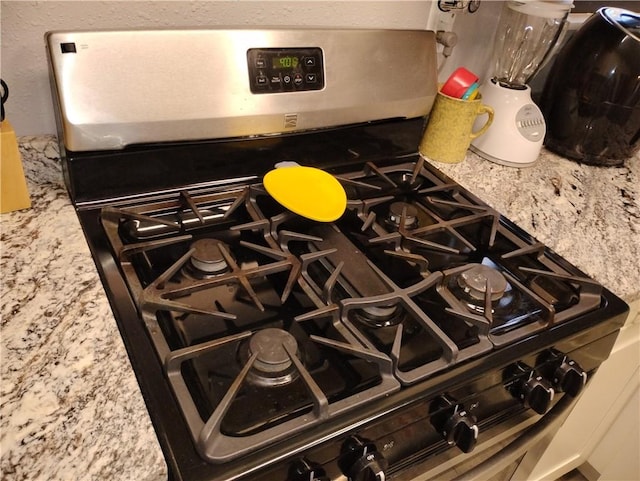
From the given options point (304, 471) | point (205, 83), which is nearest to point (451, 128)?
point (205, 83)

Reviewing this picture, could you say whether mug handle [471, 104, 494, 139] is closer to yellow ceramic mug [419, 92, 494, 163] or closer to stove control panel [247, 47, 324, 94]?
yellow ceramic mug [419, 92, 494, 163]

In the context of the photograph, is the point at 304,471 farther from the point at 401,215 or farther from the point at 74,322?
the point at 401,215

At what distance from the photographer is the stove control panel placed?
32.2 inches

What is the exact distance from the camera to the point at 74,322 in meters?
0.61

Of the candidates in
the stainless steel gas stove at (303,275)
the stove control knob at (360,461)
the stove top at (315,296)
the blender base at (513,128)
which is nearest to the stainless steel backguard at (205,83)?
the stainless steel gas stove at (303,275)

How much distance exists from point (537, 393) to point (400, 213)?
34 centimetres

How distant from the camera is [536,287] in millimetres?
794

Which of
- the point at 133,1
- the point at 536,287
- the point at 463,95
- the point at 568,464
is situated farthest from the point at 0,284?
the point at 568,464

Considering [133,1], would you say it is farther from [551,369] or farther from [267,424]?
[551,369]

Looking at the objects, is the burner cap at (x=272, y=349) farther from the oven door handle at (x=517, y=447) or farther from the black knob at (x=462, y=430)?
the oven door handle at (x=517, y=447)

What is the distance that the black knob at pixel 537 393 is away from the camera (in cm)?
72

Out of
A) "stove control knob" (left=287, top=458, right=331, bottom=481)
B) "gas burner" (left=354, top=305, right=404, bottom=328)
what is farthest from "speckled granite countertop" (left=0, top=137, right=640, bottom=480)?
"gas burner" (left=354, top=305, right=404, bottom=328)

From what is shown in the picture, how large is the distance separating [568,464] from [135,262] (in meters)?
1.15

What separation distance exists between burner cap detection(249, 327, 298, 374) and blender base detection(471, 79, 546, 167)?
2.29 feet
